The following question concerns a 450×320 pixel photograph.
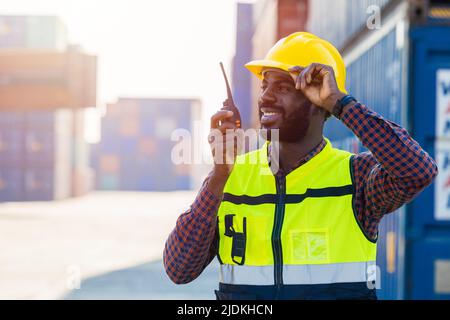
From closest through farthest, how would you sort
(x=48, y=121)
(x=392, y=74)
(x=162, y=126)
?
(x=392, y=74), (x=48, y=121), (x=162, y=126)

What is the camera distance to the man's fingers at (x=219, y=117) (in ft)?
8.09

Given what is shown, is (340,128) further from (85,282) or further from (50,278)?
(50,278)

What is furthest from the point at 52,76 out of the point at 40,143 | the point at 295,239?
the point at 40,143

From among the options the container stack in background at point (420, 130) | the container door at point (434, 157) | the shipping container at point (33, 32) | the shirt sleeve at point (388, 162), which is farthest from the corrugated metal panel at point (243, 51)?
the shirt sleeve at point (388, 162)

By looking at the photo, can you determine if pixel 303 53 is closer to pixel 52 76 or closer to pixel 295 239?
pixel 295 239

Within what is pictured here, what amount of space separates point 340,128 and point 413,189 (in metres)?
7.11

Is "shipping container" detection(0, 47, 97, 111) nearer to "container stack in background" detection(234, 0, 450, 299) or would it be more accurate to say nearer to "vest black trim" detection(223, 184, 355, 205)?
"container stack in background" detection(234, 0, 450, 299)

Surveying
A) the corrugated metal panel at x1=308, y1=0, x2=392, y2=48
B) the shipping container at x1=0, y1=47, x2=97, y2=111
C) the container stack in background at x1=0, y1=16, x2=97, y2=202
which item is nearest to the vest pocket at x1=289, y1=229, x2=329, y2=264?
the corrugated metal panel at x1=308, y1=0, x2=392, y2=48

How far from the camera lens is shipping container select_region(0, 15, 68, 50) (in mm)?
58062

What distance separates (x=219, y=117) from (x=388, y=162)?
2.28ft

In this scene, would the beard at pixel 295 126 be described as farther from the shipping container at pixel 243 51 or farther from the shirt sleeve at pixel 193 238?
the shipping container at pixel 243 51

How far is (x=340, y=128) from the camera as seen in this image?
9.52 metres

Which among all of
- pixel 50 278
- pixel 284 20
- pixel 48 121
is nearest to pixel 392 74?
pixel 50 278

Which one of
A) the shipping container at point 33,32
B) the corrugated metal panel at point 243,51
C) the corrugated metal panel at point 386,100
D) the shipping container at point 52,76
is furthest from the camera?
the shipping container at point 33,32
